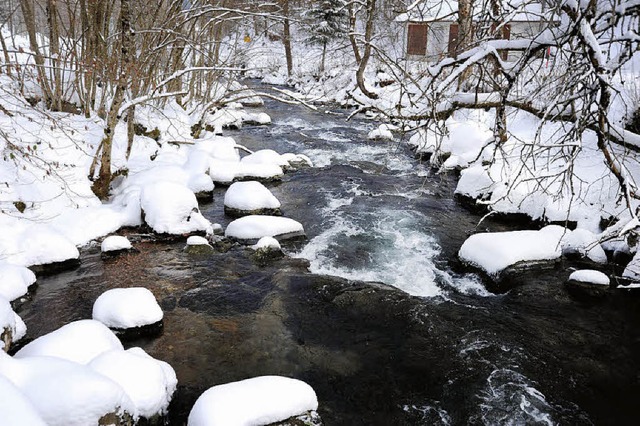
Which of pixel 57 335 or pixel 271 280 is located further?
pixel 271 280

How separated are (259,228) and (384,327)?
3277mm

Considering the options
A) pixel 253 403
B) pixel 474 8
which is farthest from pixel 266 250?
pixel 474 8

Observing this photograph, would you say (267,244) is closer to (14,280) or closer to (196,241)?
(196,241)

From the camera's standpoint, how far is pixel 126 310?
545 centimetres

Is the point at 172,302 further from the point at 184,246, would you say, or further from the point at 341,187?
the point at 341,187

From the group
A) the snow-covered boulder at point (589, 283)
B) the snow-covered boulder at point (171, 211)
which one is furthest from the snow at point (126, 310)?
the snow-covered boulder at point (589, 283)

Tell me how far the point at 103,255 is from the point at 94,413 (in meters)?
4.37

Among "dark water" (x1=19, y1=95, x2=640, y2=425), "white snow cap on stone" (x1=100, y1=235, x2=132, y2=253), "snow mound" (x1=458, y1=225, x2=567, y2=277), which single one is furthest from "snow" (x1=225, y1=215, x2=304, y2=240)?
"snow mound" (x1=458, y1=225, x2=567, y2=277)

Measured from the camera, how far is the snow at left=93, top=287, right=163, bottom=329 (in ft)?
17.8

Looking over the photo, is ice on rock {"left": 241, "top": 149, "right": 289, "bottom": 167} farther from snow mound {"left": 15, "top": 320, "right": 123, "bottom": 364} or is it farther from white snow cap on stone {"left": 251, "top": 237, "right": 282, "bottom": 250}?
snow mound {"left": 15, "top": 320, "right": 123, "bottom": 364}

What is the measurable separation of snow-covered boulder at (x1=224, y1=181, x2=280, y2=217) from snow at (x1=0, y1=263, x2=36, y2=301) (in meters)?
3.89

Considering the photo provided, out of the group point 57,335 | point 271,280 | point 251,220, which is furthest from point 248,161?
point 57,335

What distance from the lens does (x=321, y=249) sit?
26.5ft

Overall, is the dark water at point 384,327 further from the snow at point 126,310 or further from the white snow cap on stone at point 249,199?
the white snow cap on stone at point 249,199
